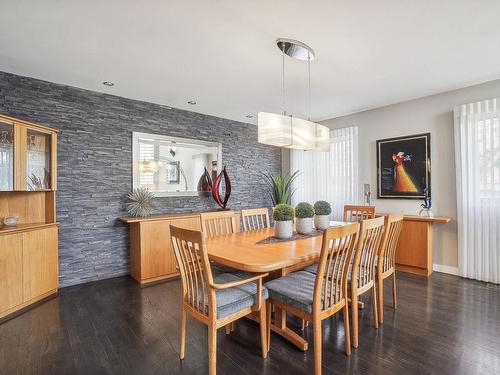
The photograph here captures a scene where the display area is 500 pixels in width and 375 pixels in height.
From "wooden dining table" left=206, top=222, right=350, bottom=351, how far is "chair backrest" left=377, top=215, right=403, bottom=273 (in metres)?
0.55

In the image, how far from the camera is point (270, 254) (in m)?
1.94

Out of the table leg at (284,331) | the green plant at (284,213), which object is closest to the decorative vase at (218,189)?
the green plant at (284,213)

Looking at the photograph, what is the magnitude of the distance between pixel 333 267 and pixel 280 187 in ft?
11.3

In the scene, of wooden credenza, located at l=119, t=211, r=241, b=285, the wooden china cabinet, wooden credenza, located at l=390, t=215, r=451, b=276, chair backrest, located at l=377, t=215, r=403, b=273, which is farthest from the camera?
wooden credenza, located at l=390, t=215, r=451, b=276

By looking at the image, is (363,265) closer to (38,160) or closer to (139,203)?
(139,203)

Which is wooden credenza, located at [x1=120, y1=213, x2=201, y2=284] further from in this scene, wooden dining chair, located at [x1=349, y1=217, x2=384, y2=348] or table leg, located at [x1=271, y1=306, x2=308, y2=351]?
wooden dining chair, located at [x1=349, y1=217, x2=384, y2=348]

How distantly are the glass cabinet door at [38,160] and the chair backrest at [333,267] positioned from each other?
303 centimetres

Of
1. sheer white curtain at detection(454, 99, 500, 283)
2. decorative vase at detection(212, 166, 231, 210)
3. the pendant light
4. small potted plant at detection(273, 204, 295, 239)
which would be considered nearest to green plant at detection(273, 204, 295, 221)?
small potted plant at detection(273, 204, 295, 239)

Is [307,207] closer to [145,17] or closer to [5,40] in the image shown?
[145,17]

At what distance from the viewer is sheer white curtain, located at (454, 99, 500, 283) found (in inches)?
129

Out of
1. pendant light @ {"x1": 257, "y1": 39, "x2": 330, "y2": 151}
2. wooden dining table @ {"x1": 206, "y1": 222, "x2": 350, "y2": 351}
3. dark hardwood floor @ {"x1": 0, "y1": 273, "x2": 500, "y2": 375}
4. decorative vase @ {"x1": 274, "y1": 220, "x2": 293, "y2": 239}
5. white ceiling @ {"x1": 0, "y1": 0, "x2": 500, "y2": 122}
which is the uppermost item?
white ceiling @ {"x1": 0, "y1": 0, "x2": 500, "y2": 122}

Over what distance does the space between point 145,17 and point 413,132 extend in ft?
12.5

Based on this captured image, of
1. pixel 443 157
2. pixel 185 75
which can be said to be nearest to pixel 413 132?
pixel 443 157

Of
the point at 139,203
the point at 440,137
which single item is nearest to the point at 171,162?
the point at 139,203
